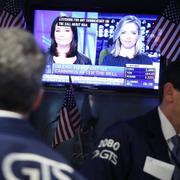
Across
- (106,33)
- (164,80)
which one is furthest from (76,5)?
(164,80)

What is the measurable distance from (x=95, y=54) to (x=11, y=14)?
840 mm

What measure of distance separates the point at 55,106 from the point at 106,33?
0.86 meters

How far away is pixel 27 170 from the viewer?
1.06 metres

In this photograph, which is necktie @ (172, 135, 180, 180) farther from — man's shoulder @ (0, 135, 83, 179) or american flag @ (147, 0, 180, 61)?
american flag @ (147, 0, 180, 61)

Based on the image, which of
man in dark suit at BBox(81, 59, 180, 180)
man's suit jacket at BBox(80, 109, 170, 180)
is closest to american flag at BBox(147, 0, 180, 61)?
man in dark suit at BBox(81, 59, 180, 180)

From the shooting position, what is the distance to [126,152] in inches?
87.2

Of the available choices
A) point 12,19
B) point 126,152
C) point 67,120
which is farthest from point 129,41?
point 126,152

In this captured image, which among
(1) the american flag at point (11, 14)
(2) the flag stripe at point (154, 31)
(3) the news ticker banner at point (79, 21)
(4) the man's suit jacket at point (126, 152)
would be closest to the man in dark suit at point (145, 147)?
(4) the man's suit jacket at point (126, 152)

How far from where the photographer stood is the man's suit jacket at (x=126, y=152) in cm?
217

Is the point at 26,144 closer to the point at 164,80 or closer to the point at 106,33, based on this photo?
the point at 164,80

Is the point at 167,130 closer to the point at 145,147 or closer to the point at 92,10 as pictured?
the point at 145,147

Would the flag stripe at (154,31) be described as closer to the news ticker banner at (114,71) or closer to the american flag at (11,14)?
the news ticker banner at (114,71)

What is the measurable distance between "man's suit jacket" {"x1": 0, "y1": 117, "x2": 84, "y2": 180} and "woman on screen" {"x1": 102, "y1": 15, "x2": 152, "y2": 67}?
3158 mm

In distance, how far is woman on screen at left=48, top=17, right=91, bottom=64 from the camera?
14.1ft
